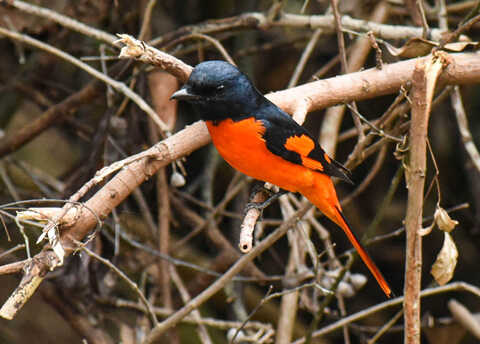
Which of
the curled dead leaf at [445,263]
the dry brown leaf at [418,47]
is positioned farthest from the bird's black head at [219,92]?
the curled dead leaf at [445,263]

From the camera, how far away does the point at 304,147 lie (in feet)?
9.80

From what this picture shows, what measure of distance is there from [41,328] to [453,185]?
343 cm

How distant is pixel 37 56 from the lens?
14.4ft

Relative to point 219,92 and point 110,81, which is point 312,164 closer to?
point 219,92

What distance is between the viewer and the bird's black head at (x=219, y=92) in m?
2.67

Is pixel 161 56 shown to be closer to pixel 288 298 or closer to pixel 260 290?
pixel 288 298

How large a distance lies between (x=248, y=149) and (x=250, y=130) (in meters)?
0.09

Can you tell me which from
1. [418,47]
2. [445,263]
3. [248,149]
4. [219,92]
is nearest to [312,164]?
[248,149]

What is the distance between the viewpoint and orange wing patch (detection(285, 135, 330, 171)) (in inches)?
115

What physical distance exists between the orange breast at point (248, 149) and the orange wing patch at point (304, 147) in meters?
0.08

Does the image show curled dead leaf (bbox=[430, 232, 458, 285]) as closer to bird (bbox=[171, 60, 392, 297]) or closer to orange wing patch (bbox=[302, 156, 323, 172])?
bird (bbox=[171, 60, 392, 297])

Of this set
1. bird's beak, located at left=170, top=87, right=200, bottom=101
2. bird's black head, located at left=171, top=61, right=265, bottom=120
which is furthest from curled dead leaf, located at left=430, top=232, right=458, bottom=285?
bird's beak, located at left=170, top=87, right=200, bottom=101

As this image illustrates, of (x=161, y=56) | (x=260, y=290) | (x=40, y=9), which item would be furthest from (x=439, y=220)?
(x=260, y=290)

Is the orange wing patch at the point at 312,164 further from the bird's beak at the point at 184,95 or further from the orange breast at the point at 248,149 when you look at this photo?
the bird's beak at the point at 184,95
